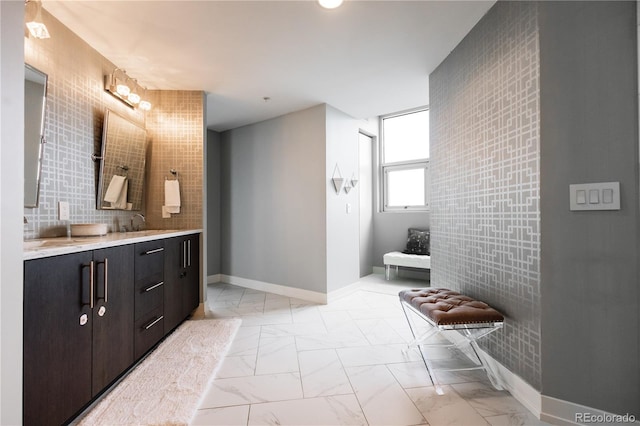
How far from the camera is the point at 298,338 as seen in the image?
97.7 inches

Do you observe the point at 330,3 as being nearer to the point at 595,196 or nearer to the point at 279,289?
the point at 595,196

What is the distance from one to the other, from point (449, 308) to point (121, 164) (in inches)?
113

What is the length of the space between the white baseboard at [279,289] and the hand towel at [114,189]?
212cm

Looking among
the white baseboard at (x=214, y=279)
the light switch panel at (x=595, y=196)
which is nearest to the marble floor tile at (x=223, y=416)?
the light switch panel at (x=595, y=196)

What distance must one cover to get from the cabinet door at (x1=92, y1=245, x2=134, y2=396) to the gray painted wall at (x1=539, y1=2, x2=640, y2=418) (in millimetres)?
2298

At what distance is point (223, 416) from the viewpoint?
1.50 m

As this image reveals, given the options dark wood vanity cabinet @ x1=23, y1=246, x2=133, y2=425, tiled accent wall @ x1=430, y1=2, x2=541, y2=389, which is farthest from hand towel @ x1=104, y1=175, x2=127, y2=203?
tiled accent wall @ x1=430, y1=2, x2=541, y2=389

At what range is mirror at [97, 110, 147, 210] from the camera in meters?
2.39

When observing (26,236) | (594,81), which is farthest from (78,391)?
(594,81)

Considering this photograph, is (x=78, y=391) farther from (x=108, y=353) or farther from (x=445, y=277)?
(x=445, y=277)

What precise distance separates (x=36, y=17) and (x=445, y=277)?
10.4ft

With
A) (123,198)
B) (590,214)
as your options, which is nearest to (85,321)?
(123,198)

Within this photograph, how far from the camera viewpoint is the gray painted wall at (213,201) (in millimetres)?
4508
